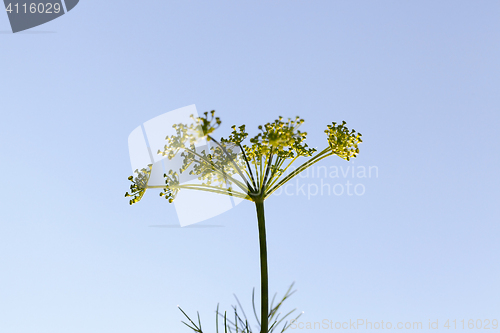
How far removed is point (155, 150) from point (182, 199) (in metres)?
0.39

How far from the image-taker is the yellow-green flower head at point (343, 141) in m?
2.30

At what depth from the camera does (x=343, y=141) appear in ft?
7.51

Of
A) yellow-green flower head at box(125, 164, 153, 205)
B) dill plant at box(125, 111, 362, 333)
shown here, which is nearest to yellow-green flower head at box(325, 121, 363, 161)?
dill plant at box(125, 111, 362, 333)

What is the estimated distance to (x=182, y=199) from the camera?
2438 millimetres

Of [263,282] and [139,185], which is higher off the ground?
[139,185]

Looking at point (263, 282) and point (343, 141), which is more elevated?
point (343, 141)

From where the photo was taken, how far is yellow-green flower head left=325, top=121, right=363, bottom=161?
2.30m

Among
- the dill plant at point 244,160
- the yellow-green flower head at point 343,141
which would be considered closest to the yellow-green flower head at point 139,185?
the dill plant at point 244,160

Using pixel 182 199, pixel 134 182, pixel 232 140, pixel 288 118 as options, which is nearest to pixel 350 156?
pixel 288 118

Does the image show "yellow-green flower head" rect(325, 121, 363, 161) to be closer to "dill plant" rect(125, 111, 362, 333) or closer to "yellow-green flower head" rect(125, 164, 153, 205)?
"dill plant" rect(125, 111, 362, 333)

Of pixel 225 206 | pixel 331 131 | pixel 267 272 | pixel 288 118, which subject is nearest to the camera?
pixel 267 272

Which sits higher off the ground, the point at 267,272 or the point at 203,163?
the point at 203,163

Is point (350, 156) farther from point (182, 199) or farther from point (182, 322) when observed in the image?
point (182, 322)

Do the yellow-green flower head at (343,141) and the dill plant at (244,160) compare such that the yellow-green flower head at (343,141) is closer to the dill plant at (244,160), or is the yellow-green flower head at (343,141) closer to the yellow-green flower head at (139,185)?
the dill plant at (244,160)
